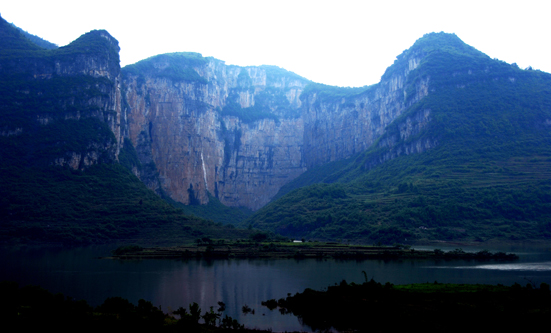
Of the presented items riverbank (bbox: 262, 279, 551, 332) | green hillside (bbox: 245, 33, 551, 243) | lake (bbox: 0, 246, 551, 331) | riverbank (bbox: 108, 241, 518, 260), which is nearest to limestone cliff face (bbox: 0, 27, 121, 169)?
lake (bbox: 0, 246, 551, 331)

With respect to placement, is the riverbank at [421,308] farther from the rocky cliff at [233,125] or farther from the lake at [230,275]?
the rocky cliff at [233,125]

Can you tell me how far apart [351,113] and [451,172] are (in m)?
72.0

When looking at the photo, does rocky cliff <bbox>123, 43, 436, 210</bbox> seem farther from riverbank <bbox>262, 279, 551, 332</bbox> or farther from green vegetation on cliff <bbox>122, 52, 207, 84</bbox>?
riverbank <bbox>262, 279, 551, 332</bbox>

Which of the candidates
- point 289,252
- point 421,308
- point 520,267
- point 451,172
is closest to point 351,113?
point 451,172

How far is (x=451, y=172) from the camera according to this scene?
114562 mm

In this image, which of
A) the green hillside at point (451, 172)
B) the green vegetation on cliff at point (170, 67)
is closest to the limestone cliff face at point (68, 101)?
the green vegetation on cliff at point (170, 67)

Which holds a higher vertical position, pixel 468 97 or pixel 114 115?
pixel 468 97

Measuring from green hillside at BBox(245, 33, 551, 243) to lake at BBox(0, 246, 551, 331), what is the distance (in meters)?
21.3

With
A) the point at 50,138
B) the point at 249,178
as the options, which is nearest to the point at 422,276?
the point at 50,138

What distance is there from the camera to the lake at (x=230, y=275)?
136ft

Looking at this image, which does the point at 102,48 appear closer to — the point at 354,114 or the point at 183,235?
the point at 183,235

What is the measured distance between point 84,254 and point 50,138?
44365 mm

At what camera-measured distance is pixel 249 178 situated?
182500 mm

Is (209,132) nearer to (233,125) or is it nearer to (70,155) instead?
(233,125)
